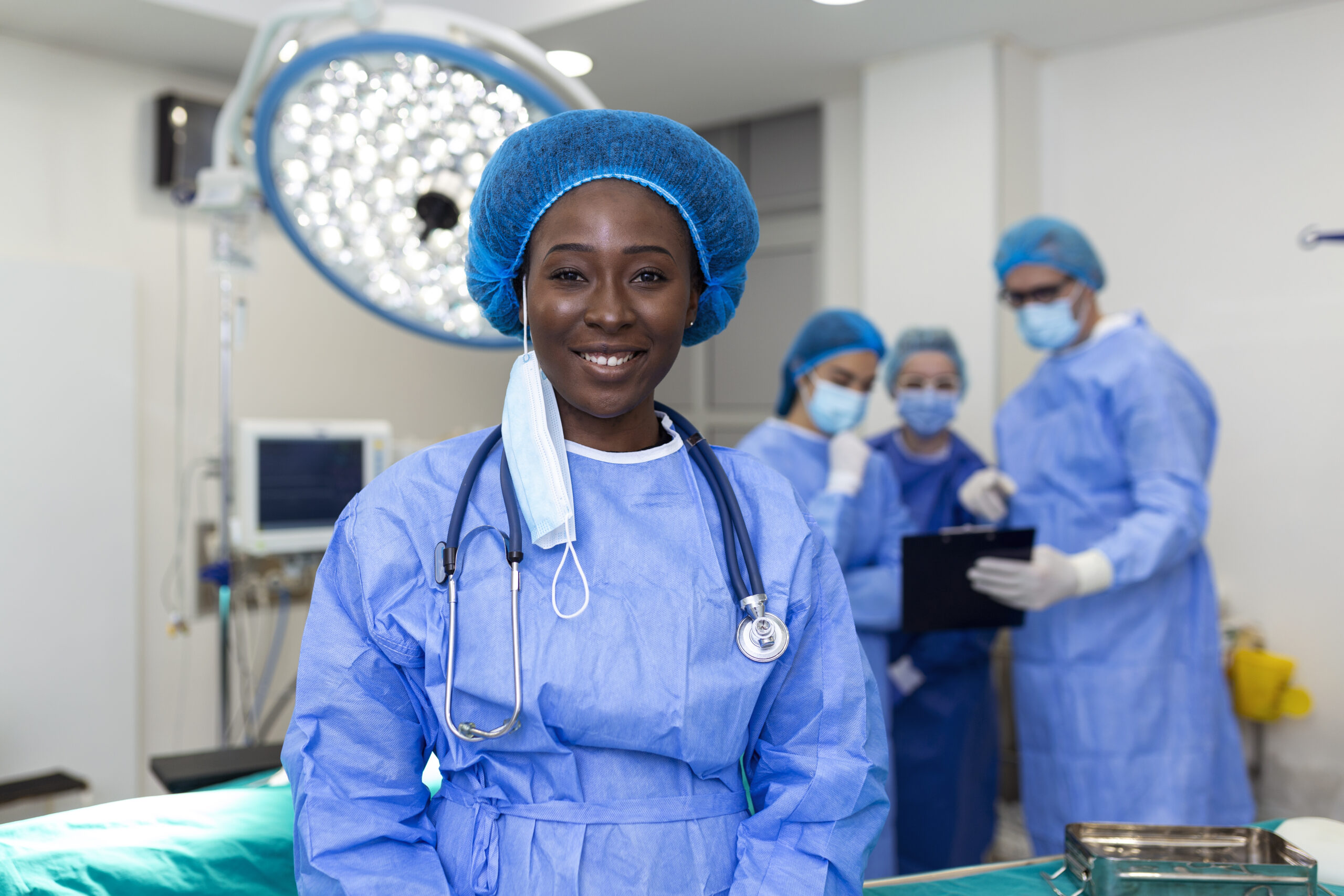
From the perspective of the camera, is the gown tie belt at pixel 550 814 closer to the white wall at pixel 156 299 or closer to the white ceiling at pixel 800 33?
the white ceiling at pixel 800 33

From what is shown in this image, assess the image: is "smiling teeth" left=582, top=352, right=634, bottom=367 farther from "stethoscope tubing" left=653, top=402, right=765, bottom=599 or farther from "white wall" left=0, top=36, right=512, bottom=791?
"white wall" left=0, top=36, right=512, bottom=791

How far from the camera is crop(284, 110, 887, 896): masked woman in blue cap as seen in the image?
821mm

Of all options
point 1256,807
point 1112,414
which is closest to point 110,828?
point 1112,414

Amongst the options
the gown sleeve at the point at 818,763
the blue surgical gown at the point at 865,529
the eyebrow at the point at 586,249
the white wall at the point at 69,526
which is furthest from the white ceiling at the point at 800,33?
the gown sleeve at the point at 818,763

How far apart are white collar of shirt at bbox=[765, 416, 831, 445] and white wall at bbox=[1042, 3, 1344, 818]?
3.96 feet

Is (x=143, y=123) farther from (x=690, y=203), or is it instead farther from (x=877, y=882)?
(x=877, y=882)

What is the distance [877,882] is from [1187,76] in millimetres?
2420

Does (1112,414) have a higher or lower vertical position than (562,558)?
higher

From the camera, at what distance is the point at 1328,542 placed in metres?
2.53

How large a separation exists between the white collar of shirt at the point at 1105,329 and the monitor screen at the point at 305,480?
1.86 m

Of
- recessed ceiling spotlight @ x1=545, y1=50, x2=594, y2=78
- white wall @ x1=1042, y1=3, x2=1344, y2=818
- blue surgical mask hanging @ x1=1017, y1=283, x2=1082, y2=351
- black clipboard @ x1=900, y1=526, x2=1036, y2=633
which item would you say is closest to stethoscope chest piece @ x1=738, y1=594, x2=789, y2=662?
black clipboard @ x1=900, y1=526, x2=1036, y2=633

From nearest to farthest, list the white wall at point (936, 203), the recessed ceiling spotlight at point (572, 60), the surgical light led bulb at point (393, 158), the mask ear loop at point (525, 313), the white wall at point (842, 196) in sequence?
the mask ear loop at point (525, 313)
the surgical light led bulb at point (393, 158)
the white wall at point (936, 203)
the recessed ceiling spotlight at point (572, 60)
the white wall at point (842, 196)

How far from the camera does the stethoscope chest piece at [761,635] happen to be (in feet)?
2.83

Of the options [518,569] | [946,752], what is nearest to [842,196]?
[946,752]
